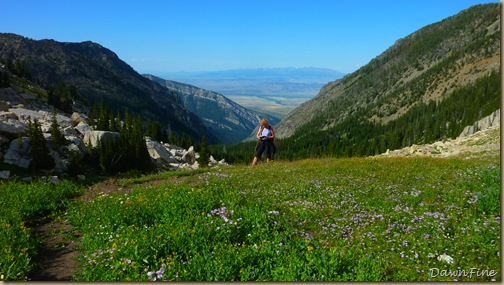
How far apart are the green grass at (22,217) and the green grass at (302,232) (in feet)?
4.24

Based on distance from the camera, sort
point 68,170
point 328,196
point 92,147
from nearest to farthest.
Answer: point 328,196 → point 68,170 → point 92,147

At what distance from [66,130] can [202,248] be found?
1835 inches

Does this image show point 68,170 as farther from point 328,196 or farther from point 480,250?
point 480,250

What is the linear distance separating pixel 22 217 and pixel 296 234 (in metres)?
9.89

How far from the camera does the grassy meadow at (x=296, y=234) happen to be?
6.91m

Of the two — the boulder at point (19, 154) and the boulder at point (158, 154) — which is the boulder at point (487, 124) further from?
the boulder at point (19, 154)

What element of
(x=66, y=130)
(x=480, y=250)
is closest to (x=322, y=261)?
(x=480, y=250)

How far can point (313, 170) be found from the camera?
64.4 ft

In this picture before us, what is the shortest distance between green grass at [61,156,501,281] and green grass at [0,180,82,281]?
4.24ft

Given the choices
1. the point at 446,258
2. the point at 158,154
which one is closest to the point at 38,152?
the point at 158,154

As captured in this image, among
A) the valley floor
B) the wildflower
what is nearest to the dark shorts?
the valley floor

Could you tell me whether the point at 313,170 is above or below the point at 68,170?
above

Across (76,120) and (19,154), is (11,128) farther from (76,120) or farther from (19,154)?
(76,120)

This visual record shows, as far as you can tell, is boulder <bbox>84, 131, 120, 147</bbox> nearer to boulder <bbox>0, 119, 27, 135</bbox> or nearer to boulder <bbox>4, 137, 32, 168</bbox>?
boulder <bbox>0, 119, 27, 135</bbox>
